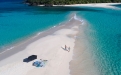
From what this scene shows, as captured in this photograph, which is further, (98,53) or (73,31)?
(73,31)

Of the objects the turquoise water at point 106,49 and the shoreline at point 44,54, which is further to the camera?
the turquoise water at point 106,49

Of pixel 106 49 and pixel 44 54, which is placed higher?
pixel 44 54

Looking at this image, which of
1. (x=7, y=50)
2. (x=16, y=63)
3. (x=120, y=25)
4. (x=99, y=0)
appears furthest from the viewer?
(x=99, y=0)

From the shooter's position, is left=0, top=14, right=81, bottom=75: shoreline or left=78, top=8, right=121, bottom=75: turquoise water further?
left=78, top=8, right=121, bottom=75: turquoise water

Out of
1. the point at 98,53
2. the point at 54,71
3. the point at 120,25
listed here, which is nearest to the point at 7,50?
the point at 54,71

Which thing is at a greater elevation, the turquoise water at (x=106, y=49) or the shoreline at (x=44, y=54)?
the shoreline at (x=44, y=54)

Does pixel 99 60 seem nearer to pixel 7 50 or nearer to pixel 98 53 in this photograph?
pixel 98 53

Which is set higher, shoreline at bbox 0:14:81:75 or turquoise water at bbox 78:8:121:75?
shoreline at bbox 0:14:81:75

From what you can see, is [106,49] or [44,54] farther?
[106,49]
